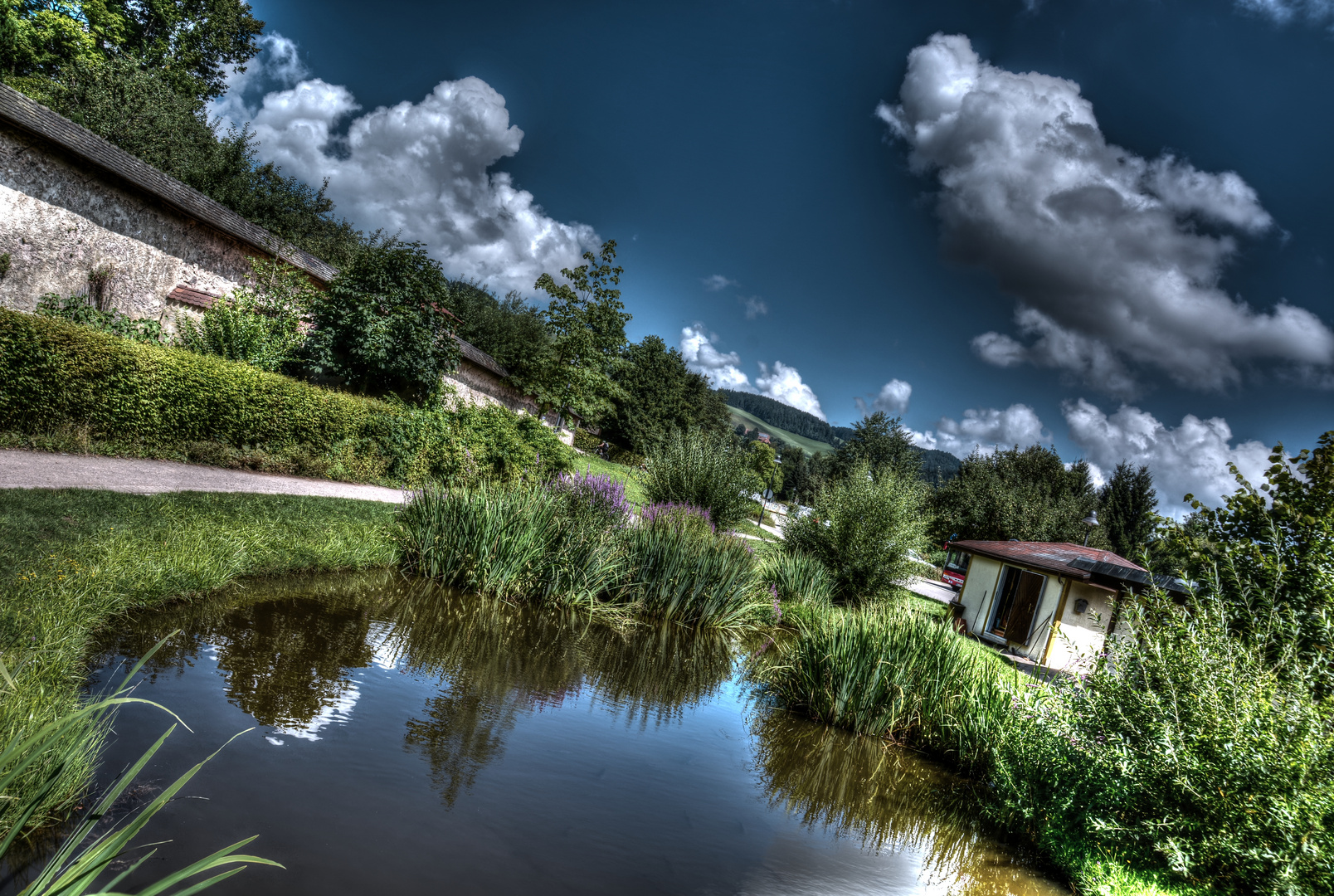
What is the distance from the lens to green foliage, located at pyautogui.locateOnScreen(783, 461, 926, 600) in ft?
51.7

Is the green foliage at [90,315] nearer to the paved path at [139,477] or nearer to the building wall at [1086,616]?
the paved path at [139,477]

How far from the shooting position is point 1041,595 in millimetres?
18016

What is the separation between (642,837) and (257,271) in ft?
63.2

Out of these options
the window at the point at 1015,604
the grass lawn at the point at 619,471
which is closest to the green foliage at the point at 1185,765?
the window at the point at 1015,604

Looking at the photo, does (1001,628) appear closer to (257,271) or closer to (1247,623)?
(1247,623)

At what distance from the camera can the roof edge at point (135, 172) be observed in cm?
1307

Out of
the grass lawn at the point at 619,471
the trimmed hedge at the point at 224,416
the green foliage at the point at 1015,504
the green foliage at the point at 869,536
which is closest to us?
the trimmed hedge at the point at 224,416

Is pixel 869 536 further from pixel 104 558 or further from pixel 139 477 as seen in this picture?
pixel 104 558

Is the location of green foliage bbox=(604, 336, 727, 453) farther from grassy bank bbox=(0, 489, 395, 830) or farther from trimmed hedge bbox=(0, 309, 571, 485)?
grassy bank bbox=(0, 489, 395, 830)

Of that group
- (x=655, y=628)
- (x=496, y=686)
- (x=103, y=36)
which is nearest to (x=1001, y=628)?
(x=655, y=628)

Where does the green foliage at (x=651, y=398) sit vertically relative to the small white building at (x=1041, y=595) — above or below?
above

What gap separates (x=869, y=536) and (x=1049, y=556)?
6255 millimetres

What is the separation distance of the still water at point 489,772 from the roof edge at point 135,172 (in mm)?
13173

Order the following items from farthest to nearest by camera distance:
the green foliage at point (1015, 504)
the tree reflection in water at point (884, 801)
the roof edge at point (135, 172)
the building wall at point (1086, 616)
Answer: the green foliage at point (1015, 504), the building wall at point (1086, 616), the roof edge at point (135, 172), the tree reflection in water at point (884, 801)
